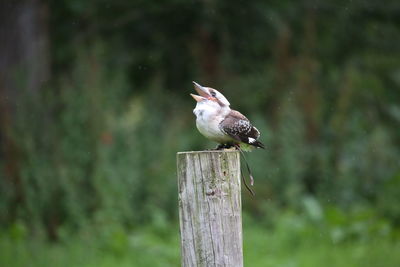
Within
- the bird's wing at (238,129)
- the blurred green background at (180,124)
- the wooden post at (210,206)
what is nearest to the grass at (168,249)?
the blurred green background at (180,124)

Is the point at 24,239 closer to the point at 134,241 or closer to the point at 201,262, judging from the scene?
the point at 134,241

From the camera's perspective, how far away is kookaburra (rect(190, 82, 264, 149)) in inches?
162

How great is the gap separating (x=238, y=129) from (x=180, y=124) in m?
5.90

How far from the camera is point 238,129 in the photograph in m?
4.21

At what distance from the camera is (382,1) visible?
12.0 m

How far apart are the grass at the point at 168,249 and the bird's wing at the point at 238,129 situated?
3200 millimetres

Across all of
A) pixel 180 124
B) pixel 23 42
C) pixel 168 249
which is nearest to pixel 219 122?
pixel 168 249

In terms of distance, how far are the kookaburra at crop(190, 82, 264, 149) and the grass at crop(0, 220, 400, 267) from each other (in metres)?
3.26

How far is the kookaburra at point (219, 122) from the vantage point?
13.5ft

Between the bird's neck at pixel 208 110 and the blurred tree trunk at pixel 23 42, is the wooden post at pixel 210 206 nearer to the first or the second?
the bird's neck at pixel 208 110

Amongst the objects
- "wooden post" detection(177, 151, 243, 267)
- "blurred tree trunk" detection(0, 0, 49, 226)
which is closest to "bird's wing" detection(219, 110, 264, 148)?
"wooden post" detection(177, 151, 243, 267)

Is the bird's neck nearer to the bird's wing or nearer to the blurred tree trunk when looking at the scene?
the bird's wing

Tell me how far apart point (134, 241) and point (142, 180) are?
61.3 inches

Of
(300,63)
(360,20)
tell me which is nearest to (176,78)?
(300,63)
